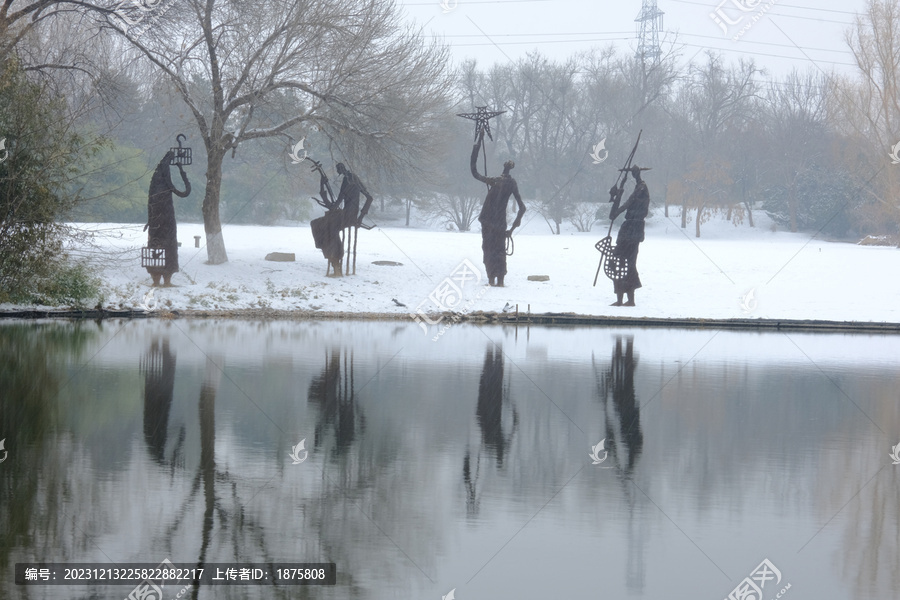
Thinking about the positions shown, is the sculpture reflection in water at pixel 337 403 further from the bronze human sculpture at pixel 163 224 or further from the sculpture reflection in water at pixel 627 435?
the bronze human sculpture at pixel 163 224

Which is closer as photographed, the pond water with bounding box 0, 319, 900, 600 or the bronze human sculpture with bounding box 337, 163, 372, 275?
the pond water with bounding box 0, 319, 900, 600

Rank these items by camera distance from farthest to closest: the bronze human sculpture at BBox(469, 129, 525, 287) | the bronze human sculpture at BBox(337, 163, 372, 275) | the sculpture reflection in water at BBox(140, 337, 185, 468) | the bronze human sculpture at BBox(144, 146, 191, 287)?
the bronze human sculpture at BBox(337, 163, 372, 275) → the bronze human sculpture at BBox(469, 129, 525, 287) → the bronze human sculpture at BBox(144, 146, 191, 287) → the sculpture reflection in water at BBox(140, 337, 185, 468)

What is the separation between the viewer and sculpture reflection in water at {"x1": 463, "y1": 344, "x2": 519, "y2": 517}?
7.99 metres

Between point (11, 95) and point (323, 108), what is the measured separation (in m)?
10.9

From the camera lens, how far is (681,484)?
26.6 ft

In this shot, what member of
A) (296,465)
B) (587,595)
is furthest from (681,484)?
(296,465)

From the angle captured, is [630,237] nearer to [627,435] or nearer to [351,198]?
[351,198]

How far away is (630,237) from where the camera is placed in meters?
25.2

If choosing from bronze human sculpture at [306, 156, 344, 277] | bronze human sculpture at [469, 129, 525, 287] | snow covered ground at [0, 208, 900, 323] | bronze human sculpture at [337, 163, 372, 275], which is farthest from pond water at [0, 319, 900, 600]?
bronze human sculpture at [306, 156, 344, 277]

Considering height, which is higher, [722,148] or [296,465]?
[722,148]

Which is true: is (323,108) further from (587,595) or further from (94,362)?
(587,595)

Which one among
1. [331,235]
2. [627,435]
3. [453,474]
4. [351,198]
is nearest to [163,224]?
[331,235]

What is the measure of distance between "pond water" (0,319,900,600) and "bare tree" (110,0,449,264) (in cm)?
1302

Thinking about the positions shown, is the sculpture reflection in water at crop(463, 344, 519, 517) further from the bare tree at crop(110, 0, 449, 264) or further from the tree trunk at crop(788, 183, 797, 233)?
the tree trunk at crop(788, 183, 797, 233)
